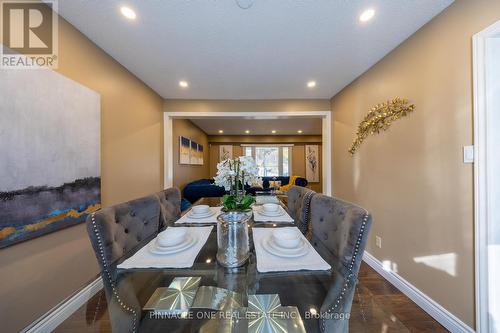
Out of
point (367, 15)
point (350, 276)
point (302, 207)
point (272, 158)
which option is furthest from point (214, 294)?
point (272, 158)

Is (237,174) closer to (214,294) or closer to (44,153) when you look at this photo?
(214,294)

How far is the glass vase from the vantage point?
34.4 inches

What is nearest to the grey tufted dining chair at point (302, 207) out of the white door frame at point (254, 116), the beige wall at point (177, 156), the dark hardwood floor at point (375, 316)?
the dark hardwood floor at point (375, 316)

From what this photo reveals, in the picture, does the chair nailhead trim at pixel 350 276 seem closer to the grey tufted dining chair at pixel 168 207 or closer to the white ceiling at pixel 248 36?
the grey tufted dining chair at pixel 168 207

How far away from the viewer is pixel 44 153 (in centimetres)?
131

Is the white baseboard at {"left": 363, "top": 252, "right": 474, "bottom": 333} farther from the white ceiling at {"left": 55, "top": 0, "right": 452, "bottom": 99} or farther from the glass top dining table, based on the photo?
the white ceiling at {"left": 55, "top": 0, "right": 452, "bottom": 99}

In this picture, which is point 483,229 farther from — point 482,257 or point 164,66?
point 164,66

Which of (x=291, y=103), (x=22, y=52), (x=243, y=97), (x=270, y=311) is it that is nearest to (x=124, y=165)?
(x=22, y=52)

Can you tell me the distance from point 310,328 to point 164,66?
274 centimetres

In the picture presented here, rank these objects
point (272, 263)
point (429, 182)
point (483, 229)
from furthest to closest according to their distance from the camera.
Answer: point (429, 182) → point (483, 229) → point (272, 263)

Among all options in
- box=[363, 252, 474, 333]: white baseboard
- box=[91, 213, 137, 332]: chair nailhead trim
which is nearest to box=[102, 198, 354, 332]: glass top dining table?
box=[91, 213, 137, 332]: chair nailhead trim

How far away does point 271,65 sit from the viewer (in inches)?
87.3

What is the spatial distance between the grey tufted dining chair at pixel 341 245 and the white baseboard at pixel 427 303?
1.25 metres

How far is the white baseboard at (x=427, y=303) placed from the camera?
4.35 feet
